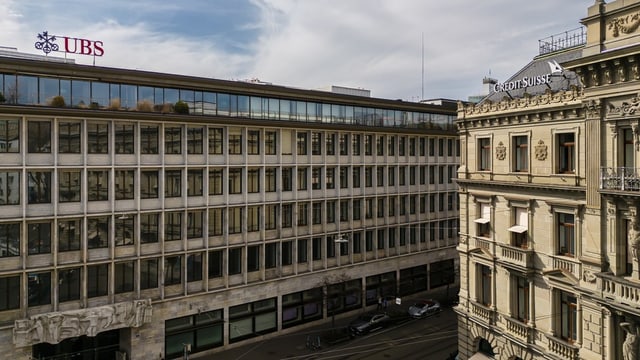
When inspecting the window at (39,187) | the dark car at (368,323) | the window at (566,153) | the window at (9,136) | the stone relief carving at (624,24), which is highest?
the stone relief carving at (624,24)

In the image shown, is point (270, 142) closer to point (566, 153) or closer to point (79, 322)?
point (79, 322)

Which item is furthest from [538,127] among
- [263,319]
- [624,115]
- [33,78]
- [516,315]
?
[33,78]

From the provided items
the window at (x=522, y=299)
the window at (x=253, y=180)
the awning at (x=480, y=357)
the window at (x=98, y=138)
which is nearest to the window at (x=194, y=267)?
the window at (x=253, y=180)

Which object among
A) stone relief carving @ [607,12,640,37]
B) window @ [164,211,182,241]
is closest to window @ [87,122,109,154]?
window @ [164,211,182,241]

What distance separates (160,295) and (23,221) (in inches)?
493

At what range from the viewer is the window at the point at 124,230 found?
43125mm

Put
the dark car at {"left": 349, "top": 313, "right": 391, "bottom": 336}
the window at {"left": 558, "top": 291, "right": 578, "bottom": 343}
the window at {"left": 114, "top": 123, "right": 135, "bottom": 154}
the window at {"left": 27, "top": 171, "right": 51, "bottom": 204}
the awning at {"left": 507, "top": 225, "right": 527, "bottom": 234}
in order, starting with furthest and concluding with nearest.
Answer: the dark car at {"left": 349, "top": 313, "right": 391, "bottom": 336} → the window at {"left": 114, "top": 123, "right": 135, "bottom": 154} → the window at {"left": 27, "top": 171, "right": 51, "bottom": 204} → the awning at {"left": 507, "top": 225, "right": 527, "bottom": 234} → the window at {"left": 558, "top": 291, "right": 578, "bottom": 343}

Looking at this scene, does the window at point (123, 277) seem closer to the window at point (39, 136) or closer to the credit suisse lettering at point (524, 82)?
the window at point (39, 136)

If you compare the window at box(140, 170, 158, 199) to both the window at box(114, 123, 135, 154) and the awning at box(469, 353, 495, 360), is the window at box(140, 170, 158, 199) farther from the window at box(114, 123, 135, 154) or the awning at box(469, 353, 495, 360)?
the awning at box(469, 353, 495, 360)

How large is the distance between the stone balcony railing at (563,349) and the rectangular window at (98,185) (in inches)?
1356

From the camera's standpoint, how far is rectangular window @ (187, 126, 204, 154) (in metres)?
46.7

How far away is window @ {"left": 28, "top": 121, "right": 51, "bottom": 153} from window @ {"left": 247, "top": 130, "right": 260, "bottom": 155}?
17511mm

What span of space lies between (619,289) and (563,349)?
5865 mm

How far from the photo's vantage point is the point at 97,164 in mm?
42062
